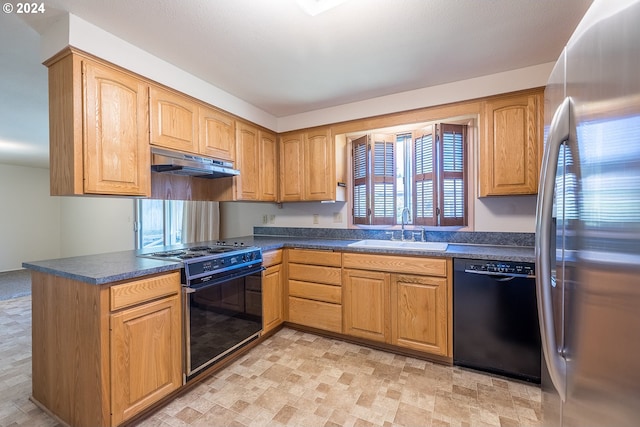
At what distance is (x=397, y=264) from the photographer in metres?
2.38

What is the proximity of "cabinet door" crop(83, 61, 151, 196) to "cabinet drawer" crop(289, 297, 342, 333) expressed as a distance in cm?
172

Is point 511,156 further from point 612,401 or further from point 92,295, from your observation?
point 92,295

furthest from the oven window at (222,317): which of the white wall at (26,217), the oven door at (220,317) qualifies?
the white wall at (26,217)

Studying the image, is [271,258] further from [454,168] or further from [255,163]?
[454,168]

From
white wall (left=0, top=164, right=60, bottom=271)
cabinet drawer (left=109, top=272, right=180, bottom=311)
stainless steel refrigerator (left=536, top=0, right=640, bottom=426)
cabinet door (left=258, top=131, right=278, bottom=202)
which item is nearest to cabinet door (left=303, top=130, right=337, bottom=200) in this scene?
cabinet door (left=258, top=131, right=278, bottom=202)

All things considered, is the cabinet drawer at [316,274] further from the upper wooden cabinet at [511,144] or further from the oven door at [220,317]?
the upper wooden cabinet at [511,144]

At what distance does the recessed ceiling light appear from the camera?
1.58 meters

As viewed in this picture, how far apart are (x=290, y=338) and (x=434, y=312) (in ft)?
4.50

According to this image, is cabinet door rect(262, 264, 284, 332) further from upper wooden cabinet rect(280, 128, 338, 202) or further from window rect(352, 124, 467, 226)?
window rect(352, 124, 467, 226)

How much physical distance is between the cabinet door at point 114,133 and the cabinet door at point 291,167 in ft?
5.06

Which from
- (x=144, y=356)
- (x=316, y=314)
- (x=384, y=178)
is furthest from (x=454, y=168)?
(x=144, y=356)

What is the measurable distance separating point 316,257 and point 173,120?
1740 millimetres

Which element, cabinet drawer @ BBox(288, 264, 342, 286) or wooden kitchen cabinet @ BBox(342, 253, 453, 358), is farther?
Result: cabinet drawer @ BBox(288, 264, 342, 286)

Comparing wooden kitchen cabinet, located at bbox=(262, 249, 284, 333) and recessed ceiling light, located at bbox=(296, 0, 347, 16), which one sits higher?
recessed ceiling light, located at bbox=(296, 0, 347, 16)
